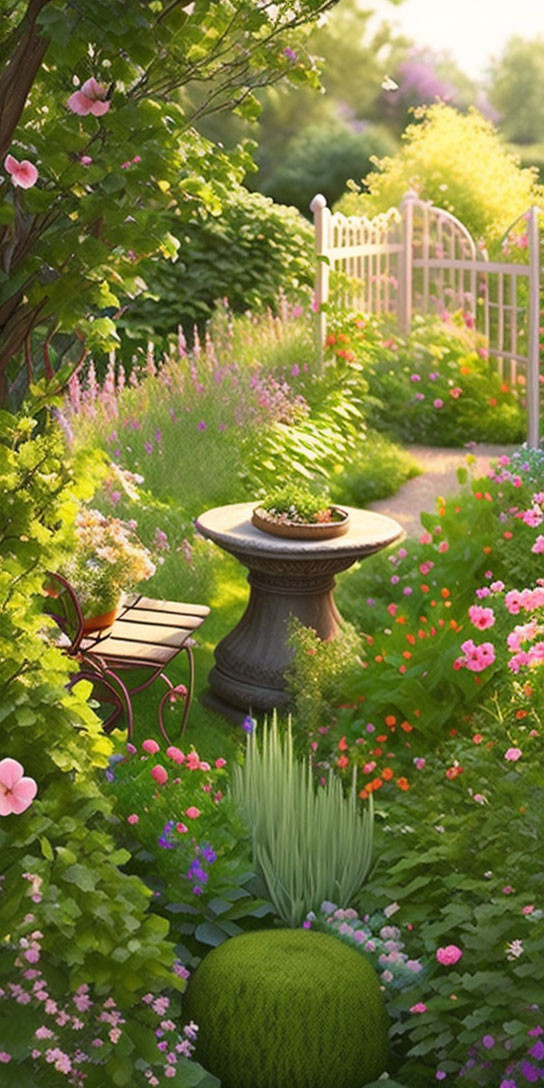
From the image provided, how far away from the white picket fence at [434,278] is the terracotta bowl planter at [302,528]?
15.9ft

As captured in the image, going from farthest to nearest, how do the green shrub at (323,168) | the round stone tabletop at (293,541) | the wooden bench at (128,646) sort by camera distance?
the green shrub at (323,168), the round stone tabletop at (293,541), the wooden bench at (128,646)

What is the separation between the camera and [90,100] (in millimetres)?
3551

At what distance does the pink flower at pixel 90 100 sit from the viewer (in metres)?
3.51

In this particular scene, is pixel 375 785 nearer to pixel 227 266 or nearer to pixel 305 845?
pixel 305 845

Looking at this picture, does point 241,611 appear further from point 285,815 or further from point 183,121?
point 183,121

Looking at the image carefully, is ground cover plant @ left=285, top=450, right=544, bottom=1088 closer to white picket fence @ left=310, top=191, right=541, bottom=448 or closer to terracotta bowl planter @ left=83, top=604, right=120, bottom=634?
terracotta bowl planter @ left=83, top=604, right=120, bottom=634

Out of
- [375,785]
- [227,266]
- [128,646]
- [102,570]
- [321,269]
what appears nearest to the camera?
[375,785]

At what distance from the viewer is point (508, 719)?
5059mm

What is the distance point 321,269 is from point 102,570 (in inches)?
244

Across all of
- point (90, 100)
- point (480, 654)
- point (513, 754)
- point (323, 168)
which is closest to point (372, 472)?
point (480, 654)

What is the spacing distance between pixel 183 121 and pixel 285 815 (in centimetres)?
215

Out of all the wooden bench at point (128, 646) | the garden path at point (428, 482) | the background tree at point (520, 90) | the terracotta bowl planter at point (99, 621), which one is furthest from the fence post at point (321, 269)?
the background tree at point (520, 90)

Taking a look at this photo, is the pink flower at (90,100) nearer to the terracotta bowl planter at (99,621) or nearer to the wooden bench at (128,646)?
the wooden bench at (128,646)

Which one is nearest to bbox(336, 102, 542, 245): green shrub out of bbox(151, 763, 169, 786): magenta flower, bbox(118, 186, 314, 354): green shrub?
bbox(118, 186, 314, 354): green shrub
